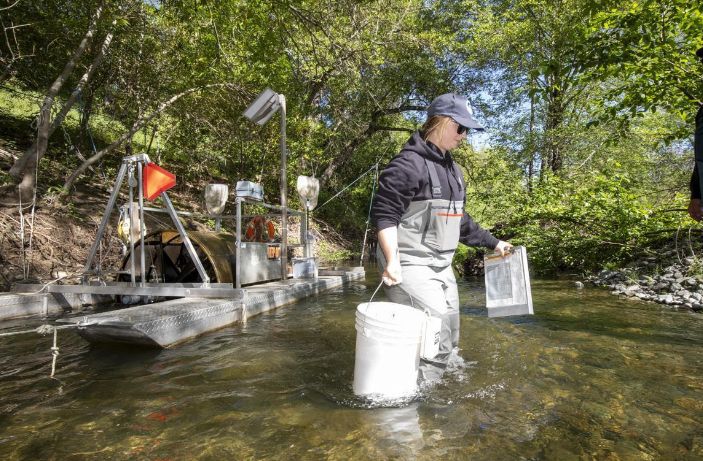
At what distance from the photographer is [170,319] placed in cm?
457

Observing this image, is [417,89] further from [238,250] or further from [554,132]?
[238,250]

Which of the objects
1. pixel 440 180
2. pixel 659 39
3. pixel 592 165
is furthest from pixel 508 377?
pixel 592 165

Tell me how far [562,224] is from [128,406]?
10552 mm

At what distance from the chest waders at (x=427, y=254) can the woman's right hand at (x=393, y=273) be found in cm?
13

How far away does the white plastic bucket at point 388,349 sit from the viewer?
2623 mm

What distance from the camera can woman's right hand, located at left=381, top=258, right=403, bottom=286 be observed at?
2762 millimetres

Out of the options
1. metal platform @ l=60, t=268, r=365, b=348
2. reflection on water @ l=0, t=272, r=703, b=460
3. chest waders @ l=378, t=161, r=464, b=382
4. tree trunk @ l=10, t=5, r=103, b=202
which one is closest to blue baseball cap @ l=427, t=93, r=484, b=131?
chest waders @ l=378, t=161, r=464, b=382

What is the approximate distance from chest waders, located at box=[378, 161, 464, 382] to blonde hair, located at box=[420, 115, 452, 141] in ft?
0.75

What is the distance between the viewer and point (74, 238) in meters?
10.2

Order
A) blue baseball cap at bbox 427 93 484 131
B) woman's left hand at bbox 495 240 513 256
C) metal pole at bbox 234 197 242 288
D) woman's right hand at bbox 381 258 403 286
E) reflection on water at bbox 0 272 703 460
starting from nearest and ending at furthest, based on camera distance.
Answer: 1. reflection on water at bbox 0 272 703 460
2. woman's right hand at bbox 381 258 403 286
3. blue baseball cap at bbox 427 93 484 131
4. woman's left hand at bbox 495 240 513 256
5. metal pole at bbox 234 197 242 288

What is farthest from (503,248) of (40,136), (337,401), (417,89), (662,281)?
(417,89)

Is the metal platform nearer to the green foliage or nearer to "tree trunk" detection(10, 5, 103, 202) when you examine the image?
the green foliage

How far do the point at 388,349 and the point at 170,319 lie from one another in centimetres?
290

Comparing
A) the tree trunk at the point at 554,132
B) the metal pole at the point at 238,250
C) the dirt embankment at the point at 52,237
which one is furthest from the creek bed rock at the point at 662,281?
the dirt embankment at the point at 52,237
